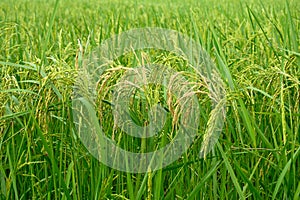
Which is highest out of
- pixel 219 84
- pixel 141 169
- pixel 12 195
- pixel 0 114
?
pixel 219 84

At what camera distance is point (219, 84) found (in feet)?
3.62

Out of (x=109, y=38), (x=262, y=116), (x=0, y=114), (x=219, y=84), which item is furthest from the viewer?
(x=109, y=38)

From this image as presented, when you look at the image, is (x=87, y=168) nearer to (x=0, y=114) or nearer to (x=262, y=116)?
(x=0, y=114)

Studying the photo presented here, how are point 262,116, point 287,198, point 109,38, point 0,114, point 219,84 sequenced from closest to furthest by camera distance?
point 219,84, point 287,198, point 0,114, point 262,116, point 109,38

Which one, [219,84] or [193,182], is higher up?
[219,84]

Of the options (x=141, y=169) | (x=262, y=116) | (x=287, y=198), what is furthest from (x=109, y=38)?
(x=287, y=198)

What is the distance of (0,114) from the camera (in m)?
1.35

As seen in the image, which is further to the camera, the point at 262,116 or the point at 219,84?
the point at 262,116

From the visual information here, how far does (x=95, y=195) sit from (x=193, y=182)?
270mm

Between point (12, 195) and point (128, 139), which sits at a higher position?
point (128, 139)

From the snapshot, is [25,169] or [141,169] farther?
[25,169]

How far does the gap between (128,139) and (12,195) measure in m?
0.33

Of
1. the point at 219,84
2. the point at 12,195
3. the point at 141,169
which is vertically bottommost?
→ the point at 12,195

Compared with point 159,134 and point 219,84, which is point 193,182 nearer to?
point 159,134
